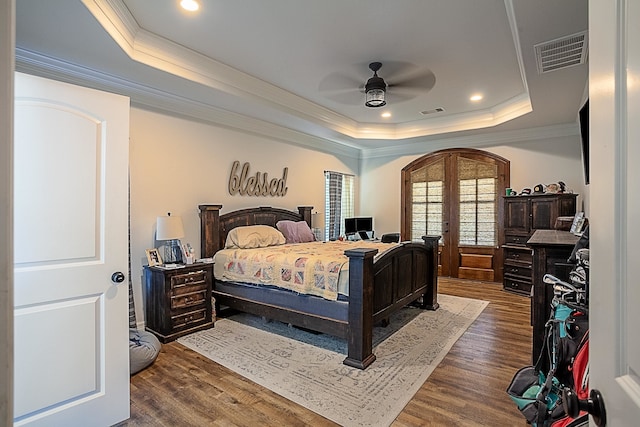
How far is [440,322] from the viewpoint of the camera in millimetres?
3969

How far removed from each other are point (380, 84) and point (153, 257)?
307cm

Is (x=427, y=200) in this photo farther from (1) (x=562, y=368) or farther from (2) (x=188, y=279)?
(1) (x=562, y=368)

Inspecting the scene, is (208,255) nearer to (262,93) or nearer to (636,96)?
(262,93)

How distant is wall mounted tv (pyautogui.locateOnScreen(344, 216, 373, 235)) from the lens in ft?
21.8

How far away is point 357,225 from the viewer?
6867mm

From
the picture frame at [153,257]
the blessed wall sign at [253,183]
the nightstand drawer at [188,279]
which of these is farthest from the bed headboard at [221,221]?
the picture frame at [153,257]

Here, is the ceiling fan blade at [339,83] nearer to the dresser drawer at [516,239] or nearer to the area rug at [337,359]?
the area rug at [337,359]

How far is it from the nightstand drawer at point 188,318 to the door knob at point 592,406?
11.4 feet

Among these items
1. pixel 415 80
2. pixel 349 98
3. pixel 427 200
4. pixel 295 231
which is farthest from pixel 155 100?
pixel 427 200

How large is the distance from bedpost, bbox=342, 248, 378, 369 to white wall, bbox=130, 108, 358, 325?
2319mm

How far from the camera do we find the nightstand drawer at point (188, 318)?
3.51 m

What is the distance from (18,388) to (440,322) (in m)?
3.72

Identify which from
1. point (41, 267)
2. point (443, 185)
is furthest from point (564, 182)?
point (41, 267)

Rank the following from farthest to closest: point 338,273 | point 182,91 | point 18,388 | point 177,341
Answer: point 182,91 < point 177,341 < point 338,273 < point 18,388
